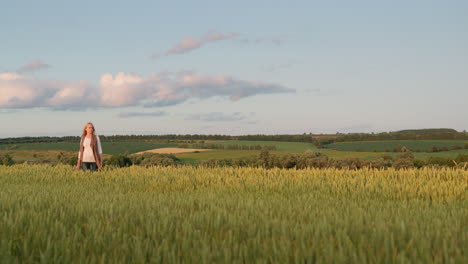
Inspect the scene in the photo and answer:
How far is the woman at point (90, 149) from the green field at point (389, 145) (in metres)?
67.1

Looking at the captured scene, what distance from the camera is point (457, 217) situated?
6723 millimetres

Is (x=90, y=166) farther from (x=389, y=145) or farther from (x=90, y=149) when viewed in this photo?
(x=389, y=145)

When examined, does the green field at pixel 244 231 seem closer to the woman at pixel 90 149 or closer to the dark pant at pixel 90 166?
the woman at pixel 90 149

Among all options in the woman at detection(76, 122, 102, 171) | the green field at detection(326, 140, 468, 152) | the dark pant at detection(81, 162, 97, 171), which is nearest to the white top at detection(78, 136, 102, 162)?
the woman at detection(76, 122, 102, 171)

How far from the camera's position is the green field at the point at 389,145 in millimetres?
75188

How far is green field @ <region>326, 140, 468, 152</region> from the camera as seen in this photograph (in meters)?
75.2

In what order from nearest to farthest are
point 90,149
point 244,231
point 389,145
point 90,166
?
1. point 244,231
2. point 90,149
3. point 90,166
4. point 389,145

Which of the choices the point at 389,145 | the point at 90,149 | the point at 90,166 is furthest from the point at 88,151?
the point at 389,145

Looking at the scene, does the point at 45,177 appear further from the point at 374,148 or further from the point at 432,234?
the point at 374,148

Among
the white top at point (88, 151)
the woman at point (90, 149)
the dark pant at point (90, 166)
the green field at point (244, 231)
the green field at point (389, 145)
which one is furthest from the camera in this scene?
the green field at point (389, 145)

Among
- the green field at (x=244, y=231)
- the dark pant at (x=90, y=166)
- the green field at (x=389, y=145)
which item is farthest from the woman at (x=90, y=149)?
the green field at (x=389, y=145)

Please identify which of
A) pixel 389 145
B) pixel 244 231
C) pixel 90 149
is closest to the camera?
pixel 244 231

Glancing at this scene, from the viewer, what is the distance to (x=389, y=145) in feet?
261

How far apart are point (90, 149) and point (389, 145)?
240ft
